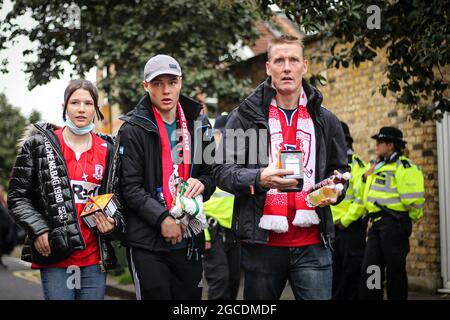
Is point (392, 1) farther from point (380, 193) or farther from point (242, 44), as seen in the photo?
point (242, 44)

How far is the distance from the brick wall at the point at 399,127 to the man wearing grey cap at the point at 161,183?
16.8ft

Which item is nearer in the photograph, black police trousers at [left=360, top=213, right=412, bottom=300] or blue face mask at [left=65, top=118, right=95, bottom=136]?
blue face mask at [left=65, top=118, right=95, bottom=136]

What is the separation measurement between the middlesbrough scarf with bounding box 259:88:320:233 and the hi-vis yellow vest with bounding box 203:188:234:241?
4071mm

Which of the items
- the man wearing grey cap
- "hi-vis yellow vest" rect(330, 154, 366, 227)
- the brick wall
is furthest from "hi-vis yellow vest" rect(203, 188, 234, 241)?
the man wearing grey cap

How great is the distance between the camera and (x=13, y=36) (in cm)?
1383

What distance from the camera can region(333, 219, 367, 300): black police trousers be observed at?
30.4 feet

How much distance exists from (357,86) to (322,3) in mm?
5270

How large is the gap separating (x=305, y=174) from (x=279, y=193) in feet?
0.69

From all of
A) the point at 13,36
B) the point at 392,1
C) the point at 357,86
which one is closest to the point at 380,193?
the point at 392,1

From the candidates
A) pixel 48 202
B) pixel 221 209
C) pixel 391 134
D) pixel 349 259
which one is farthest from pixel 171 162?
pixel 349 259

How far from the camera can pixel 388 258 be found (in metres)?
8.60

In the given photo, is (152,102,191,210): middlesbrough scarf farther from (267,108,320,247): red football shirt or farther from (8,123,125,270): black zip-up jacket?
(267,108,320,247): red football shirt

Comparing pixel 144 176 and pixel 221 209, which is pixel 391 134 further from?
pixel 144 176

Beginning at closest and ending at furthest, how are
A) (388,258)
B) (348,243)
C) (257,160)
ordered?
(257,160), (388,258), (348,243)
